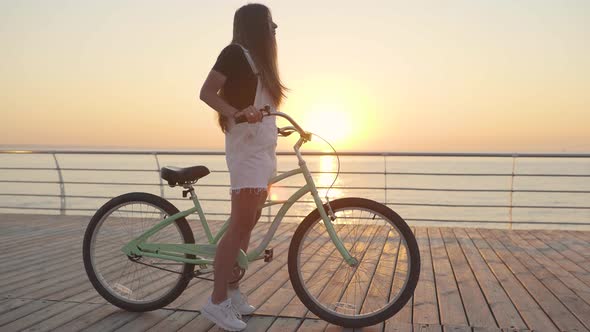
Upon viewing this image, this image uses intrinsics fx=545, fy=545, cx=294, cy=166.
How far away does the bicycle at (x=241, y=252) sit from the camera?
2301 millimetres

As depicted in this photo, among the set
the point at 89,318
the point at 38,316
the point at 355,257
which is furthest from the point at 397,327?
the point at 38,316

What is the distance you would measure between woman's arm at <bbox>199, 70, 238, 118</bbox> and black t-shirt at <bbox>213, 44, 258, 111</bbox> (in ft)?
0.08

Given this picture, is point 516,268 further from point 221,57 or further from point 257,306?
point 221,57

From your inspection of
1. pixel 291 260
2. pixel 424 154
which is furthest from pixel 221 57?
pixel 424 154

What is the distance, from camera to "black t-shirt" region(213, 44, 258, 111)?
209 centimetres

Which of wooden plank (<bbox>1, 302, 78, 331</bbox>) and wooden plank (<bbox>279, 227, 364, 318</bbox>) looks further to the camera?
wooden plank (<bbox>279, 227, 364, 318</bbox>)

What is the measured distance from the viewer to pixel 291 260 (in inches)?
92.5

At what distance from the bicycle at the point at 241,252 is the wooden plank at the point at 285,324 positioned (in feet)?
0.36

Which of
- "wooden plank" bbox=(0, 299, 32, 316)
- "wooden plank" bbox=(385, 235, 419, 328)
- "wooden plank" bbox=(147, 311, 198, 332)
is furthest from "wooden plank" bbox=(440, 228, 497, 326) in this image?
"wooden plank" bbox=(0, 299, 32, 316)

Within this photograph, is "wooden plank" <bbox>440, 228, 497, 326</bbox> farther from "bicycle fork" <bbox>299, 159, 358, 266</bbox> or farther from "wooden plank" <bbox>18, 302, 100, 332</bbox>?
"wooden plank" <bbox>18, 302, 100, 332</bbox>

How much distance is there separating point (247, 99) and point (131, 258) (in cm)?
99

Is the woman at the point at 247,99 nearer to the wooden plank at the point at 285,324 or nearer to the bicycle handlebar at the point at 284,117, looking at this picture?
the bicycle handlebar at the point at 284,117

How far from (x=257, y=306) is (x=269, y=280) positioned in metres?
0.54

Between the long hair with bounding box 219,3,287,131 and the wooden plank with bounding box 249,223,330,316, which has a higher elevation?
the long hair with bounding box 219,3,287,131
